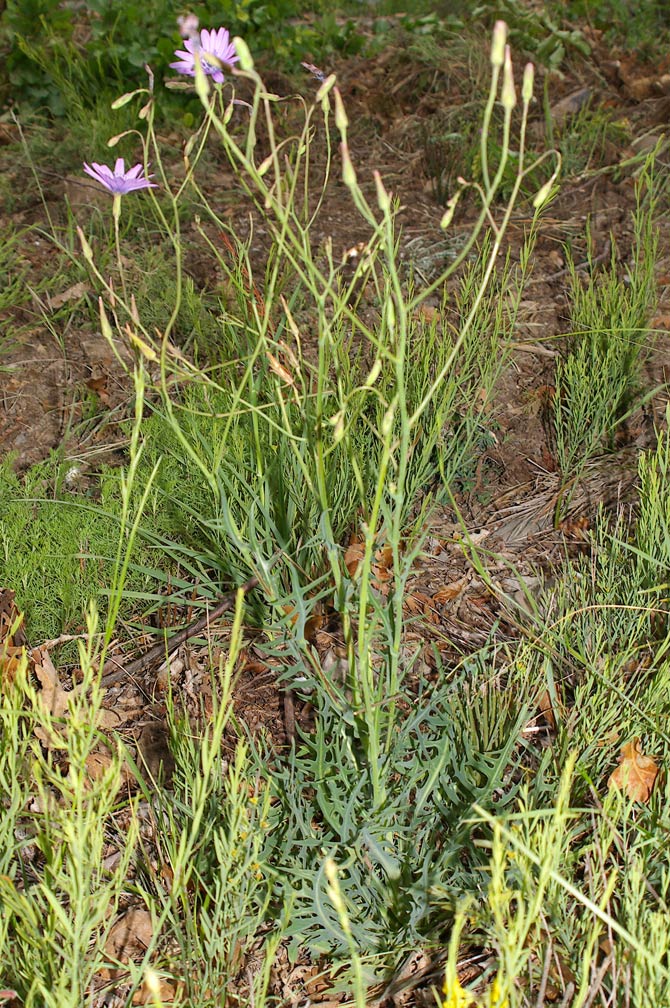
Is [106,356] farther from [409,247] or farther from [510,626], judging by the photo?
[510,626]

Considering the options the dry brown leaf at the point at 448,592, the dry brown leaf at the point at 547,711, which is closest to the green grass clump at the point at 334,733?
the dry brown leaf at the point at 547,711

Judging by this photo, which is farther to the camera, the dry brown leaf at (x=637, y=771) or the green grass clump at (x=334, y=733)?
the dry brown leaf at (x=637, y=771)

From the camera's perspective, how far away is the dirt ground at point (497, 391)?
1943 mm

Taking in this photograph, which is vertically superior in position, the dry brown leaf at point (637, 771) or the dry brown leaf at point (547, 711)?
the dry brown leaf at point (637, 771)

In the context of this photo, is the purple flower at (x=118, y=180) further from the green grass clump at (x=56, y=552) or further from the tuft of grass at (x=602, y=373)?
the tuft of grass at (x=602, y=373)

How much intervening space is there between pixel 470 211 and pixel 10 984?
294 cm

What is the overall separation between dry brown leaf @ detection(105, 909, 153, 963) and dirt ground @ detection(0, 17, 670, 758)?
0.30 metres

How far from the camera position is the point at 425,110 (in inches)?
155

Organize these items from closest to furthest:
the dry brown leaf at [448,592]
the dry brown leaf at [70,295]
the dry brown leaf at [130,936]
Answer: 1. the dry brown leaf at [130,936]
2. the dry brown leaf at [448,592]
3. the dry brown leaf at [70,295]

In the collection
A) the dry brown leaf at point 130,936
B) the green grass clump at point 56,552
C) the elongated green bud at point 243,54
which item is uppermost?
the elongated green bud at point 243,54

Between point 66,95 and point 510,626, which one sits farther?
point 66,95

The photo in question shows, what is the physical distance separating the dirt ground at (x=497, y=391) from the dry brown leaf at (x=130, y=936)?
30 centimetres

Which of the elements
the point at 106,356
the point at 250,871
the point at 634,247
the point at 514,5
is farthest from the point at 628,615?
the point at 514,5

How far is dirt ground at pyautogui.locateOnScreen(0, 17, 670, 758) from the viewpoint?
194 centimetres
